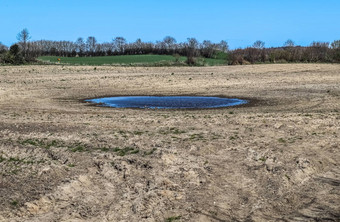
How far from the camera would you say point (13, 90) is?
2314 cm

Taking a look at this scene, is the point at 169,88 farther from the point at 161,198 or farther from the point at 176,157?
the point at 161,198

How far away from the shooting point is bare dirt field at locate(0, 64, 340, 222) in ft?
22.9

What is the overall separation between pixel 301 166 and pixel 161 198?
3173 millimetres

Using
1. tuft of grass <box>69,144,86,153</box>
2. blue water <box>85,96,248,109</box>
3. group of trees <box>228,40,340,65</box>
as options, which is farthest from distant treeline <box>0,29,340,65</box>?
tuft of grass <box>69,144,86,153</box>

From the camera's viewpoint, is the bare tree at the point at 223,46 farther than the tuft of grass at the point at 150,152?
Yes

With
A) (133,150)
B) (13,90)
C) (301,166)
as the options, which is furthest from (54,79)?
(301,166)

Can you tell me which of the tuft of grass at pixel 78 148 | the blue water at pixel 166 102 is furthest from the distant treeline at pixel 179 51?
the tuft of grass at pixel 78 148

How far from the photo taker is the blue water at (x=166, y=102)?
723 inches

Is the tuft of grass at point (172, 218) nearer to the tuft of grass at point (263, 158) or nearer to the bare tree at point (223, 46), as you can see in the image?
the tuft of grass at point (263, 158)

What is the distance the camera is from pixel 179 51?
68312 millimetres

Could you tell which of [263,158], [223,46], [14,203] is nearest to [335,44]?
[223,46]

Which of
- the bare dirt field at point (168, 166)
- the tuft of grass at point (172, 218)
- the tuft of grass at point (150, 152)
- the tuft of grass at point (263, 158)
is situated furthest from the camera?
the tuft of grass at point (150, 152)

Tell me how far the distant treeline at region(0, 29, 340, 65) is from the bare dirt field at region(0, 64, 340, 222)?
32564mm

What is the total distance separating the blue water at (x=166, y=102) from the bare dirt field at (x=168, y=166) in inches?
104
